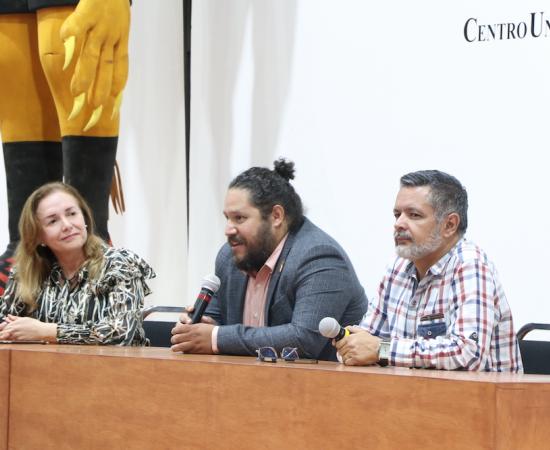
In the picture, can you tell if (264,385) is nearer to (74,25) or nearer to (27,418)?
(27,418)

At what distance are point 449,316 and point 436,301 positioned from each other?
0.15 feet

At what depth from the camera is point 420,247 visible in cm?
221

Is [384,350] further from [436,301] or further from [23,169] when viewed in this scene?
[23,169]

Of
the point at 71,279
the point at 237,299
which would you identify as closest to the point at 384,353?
the point at 237,299

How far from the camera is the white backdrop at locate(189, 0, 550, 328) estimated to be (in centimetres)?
314

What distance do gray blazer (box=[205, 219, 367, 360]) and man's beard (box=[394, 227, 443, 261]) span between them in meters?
0.30

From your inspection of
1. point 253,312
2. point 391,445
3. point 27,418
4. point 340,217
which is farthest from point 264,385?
point 340,217

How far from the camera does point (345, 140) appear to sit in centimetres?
354

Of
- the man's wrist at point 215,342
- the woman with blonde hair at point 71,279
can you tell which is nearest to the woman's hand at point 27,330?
the woman with blonde hair at point 71,279

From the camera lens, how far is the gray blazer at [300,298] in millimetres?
2367

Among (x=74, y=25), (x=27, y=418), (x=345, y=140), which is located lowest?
(x=27, y=418)

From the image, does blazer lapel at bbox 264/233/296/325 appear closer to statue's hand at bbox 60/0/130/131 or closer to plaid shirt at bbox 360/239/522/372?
plaid shirt at bbox 360/239/522/372

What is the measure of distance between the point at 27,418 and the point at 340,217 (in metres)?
1.60

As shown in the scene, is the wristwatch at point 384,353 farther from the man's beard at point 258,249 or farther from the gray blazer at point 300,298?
the man's beard at point 258,249
